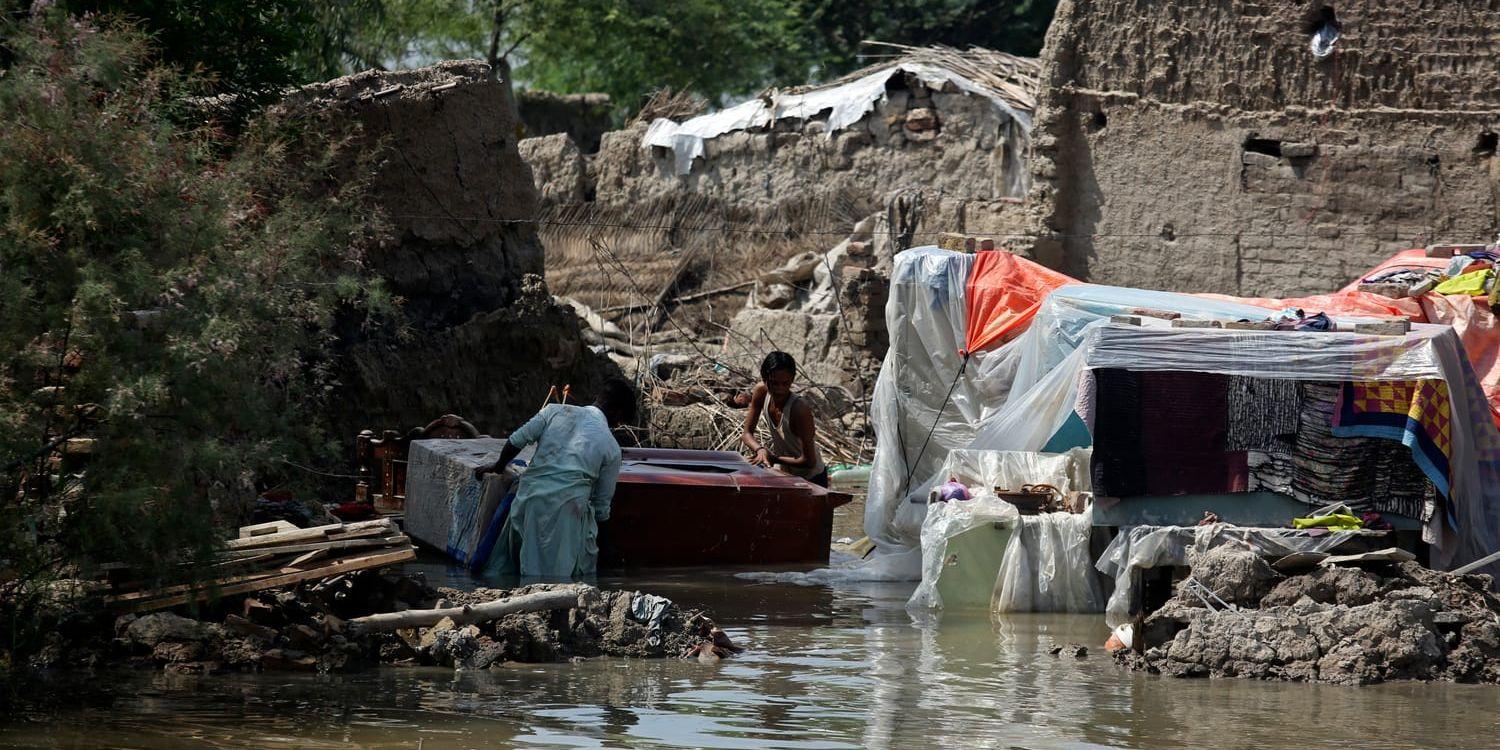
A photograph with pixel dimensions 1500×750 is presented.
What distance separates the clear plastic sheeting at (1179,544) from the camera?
8.16 m

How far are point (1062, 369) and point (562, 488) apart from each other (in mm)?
2711

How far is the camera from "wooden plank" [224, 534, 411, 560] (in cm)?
741

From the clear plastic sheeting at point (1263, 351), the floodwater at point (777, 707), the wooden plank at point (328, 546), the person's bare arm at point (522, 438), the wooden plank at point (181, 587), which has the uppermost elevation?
the clear plastic sheeting at point (1263, 351)

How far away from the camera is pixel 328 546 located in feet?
24.7

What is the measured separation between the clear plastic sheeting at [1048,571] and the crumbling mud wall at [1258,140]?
20.4 feet

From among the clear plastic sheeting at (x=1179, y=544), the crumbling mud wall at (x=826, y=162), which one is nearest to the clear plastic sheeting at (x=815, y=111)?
the crumbling mud wall at (x=826, y=162)

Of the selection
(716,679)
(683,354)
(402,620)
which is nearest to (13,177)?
(402,620)

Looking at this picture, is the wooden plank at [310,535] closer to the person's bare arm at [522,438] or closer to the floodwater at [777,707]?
the floodwater at [777,707]

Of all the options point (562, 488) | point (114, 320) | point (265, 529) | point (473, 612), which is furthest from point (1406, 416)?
point (114, 320)

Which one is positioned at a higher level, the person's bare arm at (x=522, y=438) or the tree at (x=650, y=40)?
the tree at (x=650, y=40)

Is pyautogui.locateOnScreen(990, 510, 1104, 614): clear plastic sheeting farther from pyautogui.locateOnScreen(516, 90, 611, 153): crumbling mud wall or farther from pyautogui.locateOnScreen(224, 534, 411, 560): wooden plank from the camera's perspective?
pyautogui.locateOnScreen(516, 90, 611, 153): crumbling mud wall

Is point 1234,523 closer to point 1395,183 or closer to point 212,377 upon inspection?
point 212,377

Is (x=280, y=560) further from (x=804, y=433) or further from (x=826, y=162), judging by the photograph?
(x=826, y=162)

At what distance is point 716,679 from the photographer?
281 inches
